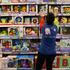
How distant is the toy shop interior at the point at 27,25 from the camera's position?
727cm

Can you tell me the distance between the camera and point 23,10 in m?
7.38

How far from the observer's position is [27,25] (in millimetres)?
7301

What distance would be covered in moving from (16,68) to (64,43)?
4.19 ft

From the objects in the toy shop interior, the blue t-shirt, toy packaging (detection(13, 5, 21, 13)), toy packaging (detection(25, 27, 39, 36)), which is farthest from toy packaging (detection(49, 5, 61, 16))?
the blue t-shirt

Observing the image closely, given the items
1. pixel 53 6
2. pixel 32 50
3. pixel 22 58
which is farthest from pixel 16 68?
pixel 53 6

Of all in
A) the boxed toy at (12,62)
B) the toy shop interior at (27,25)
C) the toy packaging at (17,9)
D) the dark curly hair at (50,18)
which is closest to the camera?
the dark curly hair at (50,18)

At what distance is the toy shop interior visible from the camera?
7.27 meters

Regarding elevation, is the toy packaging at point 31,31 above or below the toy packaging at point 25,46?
A: above

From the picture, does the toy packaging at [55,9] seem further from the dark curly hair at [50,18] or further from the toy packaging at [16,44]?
the dark curly hair at [50,18]

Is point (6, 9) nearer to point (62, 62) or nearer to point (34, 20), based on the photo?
point (34, 20)

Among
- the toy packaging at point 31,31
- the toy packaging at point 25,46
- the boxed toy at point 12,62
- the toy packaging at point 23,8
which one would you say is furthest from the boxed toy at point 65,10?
the boxed toy at point 12,62

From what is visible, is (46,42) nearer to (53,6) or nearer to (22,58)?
(22,58)

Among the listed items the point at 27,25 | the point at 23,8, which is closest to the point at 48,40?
the point at 27,25

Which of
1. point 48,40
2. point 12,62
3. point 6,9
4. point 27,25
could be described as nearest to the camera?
point 48,40
